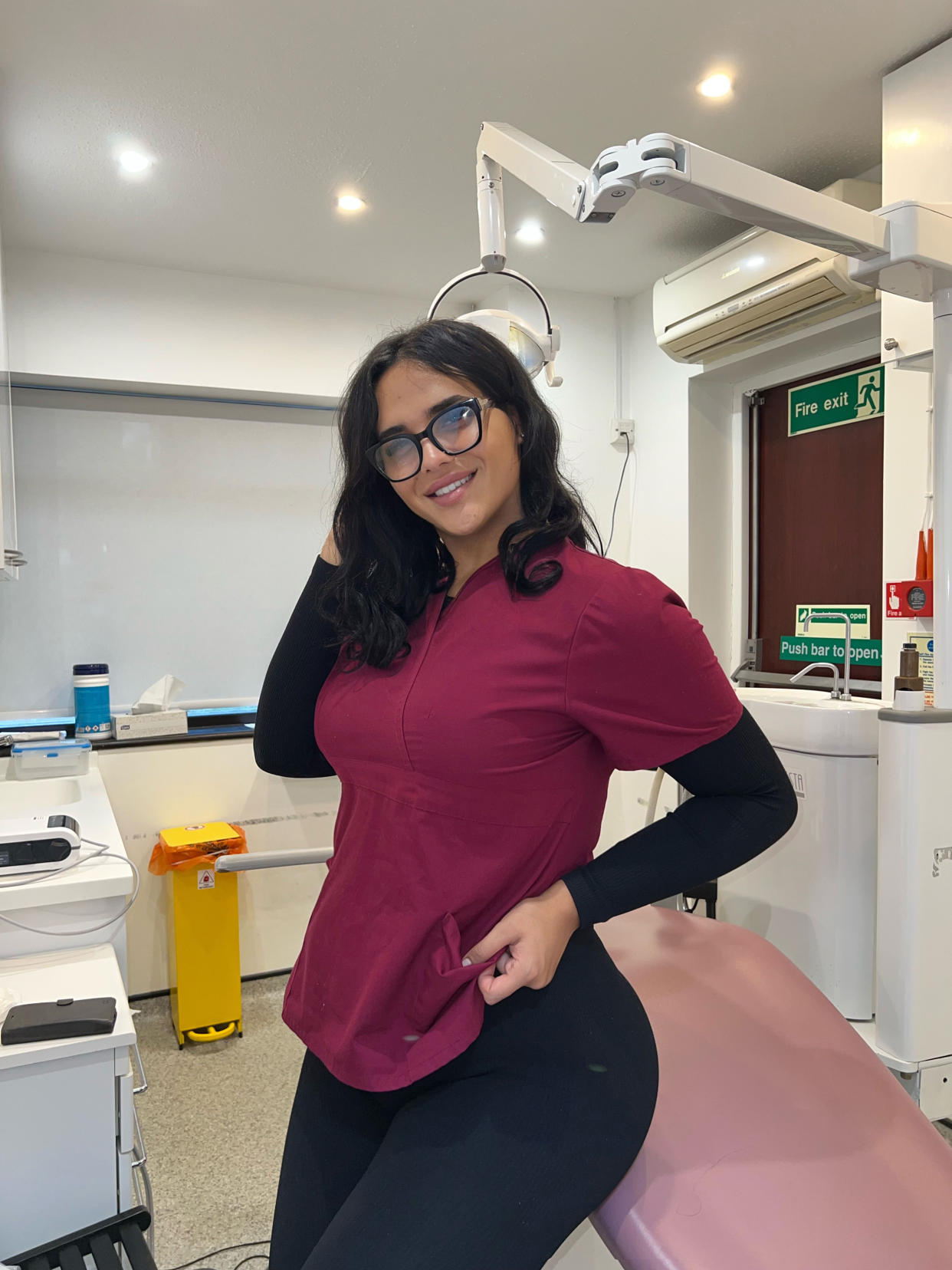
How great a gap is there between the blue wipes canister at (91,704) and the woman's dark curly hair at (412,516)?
232 cm

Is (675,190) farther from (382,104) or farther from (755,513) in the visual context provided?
(755,513)

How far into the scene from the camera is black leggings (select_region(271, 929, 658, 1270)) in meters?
0.77

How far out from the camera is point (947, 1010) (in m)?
1.45

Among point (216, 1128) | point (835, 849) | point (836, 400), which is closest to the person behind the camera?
point (835, 849)

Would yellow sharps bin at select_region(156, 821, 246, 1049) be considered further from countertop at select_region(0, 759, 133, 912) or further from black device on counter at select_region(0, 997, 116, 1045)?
black device on counter at select_region(0, 997, 116, 1045)

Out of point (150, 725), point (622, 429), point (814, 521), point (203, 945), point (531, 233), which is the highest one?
point (531, 233)

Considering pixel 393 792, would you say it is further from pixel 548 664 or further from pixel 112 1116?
pixel 112 1116

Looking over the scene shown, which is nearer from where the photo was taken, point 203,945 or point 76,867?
point 76,867

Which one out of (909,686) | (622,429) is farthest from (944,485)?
(622,429)

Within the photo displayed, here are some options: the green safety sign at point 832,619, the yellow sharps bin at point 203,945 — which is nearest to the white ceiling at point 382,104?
the green safety sign at point 832,619

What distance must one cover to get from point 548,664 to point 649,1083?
43 centimetres

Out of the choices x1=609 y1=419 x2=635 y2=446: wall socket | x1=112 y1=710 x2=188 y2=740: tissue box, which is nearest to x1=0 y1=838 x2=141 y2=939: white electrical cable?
x1=112 y1=710 x2=188 y2=740: tissue box

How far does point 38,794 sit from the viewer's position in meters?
2.43

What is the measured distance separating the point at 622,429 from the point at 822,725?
2.13 meters
